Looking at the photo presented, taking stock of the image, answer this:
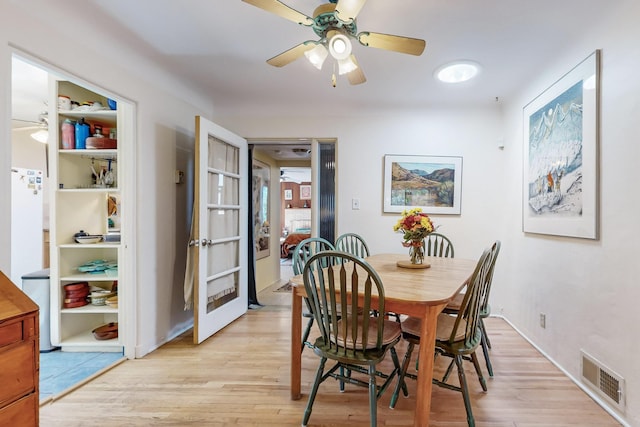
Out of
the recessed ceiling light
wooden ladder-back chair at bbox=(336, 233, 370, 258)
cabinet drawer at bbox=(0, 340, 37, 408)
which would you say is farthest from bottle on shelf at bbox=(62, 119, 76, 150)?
the recessed ceiling light

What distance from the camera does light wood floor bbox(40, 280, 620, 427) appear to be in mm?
1576

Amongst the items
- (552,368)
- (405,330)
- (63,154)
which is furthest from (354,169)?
(63,154)

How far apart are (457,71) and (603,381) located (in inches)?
90.4

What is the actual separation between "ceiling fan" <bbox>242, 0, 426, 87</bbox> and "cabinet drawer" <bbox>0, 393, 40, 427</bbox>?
6.12ft

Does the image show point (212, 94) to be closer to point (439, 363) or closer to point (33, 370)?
point (33, 370)

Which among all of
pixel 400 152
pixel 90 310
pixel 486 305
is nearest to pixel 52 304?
pixel 90 310

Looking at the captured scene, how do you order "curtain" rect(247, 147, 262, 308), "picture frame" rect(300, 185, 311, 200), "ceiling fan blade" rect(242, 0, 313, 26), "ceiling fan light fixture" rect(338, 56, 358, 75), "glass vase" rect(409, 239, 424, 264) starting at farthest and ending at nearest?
"picture frame" rect(300, 185, 311, 200)
"curtain" rect(247, 147, 262, 308)
"glass vase" rect(409, 239, 424, 264)
"ceiling fan light fixture" rect(338, 56, 358, 75)
"ceiling fan blade" rect(242, 0, 313, 26)

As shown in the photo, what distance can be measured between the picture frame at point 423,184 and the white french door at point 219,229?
1637mm

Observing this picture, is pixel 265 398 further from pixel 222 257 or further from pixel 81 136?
pixel 81 136

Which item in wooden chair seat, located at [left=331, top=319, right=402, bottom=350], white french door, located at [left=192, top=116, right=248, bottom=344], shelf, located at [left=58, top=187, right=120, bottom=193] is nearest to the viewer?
wooden chair seat, located at [left=331, top=319, right=402, bottom=350]

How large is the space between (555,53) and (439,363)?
244cm

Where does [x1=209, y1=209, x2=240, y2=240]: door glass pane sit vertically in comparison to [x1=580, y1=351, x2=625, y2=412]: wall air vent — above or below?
above

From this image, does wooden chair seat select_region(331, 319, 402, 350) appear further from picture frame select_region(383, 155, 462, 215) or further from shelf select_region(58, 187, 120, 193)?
shelf select_region(58, 187, 120, 193)

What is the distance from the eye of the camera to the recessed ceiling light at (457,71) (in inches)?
90.0
